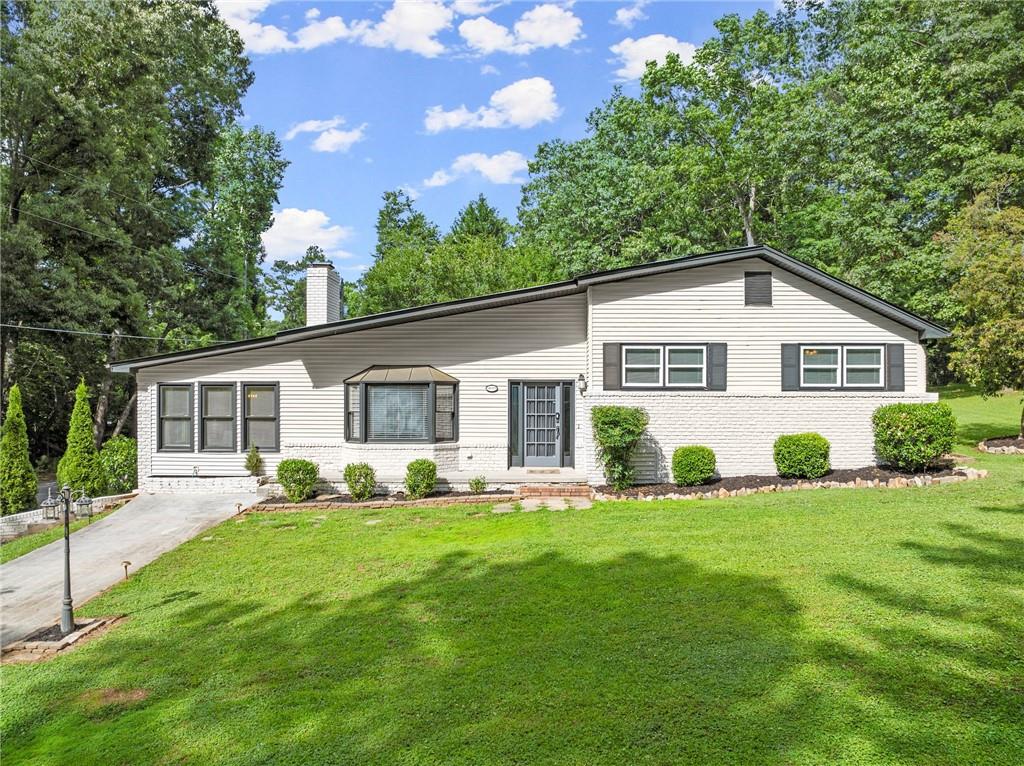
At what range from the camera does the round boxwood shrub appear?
10.3 m

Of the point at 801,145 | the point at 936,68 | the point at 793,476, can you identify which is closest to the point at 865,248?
the point at 801,145

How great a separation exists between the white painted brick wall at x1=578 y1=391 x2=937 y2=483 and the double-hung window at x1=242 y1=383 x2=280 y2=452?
21.2 feet

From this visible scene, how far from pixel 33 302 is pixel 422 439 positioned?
1208cm

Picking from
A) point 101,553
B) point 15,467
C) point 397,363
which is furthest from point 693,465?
point 15,467

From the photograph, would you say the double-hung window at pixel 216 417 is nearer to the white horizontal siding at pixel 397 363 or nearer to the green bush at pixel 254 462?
the white horizontal siding at pixel 397 363

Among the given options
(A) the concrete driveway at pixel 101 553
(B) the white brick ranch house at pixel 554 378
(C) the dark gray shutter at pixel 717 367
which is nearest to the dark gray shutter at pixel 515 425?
(B) the white brick ranch house at pixel 554 378

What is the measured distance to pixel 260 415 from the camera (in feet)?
38.5

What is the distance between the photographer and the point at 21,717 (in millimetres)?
4047

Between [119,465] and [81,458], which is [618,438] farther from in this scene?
[81,458]

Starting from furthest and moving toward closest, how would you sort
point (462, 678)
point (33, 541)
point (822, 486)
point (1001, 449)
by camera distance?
point (1001, 449) → point (822, 486) → point (33, 541) → point (462, 678)

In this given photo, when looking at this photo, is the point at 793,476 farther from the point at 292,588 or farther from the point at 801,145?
the point at 801,145

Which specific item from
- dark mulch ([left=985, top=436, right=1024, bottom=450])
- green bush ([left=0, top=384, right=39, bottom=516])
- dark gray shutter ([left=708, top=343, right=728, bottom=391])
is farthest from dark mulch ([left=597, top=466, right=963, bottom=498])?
green bush ([left=0, top=384, right=39, bottom=516])

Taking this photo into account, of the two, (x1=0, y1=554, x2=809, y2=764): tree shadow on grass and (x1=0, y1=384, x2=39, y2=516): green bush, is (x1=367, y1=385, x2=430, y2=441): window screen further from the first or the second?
(x1=0, y1=384, x2=39, y2=516): green bush

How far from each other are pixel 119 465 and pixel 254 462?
3006 millimetres
